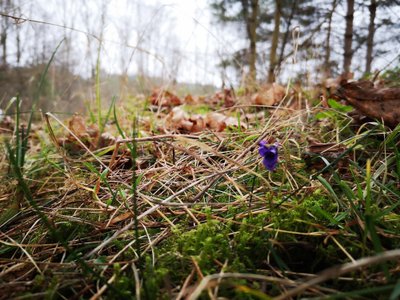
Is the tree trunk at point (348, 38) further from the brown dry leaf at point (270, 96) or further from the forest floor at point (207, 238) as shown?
the forest floor at point (207, 238)

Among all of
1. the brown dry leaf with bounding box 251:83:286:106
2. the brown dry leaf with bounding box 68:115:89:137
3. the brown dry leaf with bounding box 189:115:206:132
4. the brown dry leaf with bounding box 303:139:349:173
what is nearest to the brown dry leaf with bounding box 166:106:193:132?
the brown dry leaf with bounding box 189:115:206:132

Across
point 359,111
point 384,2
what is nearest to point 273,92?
point 359,111

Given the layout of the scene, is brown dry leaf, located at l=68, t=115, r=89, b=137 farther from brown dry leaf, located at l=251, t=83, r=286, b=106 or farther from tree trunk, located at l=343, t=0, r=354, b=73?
tree trunk, located at l=343, t=0, r=354, b=73

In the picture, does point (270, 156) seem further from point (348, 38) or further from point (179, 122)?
point (348, 38)

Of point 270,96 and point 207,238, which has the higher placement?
point 270,96

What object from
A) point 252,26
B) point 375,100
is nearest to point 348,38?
point 252,26

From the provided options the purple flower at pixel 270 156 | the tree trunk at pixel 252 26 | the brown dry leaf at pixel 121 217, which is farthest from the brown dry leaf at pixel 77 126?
the tree trunk at pixel 252 26
